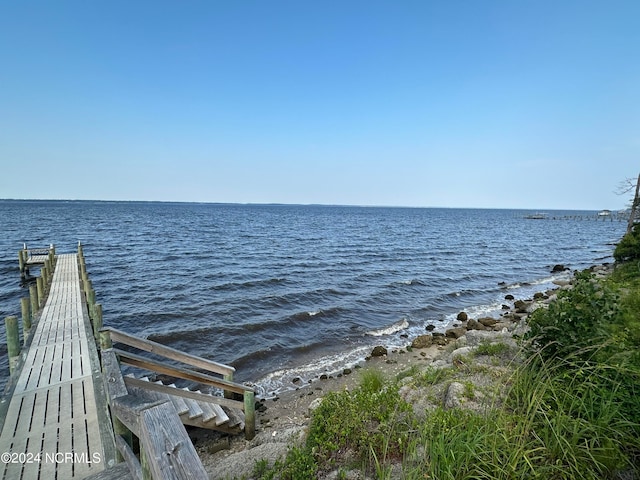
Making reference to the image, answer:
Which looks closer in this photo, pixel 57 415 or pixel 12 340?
pixel 57 415

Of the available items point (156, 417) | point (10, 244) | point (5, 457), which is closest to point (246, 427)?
point (5, 457)

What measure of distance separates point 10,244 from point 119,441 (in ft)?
140

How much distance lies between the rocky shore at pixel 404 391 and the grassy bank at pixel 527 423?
13 centimetres

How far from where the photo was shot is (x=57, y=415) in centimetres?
512

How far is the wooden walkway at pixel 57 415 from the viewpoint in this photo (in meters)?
4.19

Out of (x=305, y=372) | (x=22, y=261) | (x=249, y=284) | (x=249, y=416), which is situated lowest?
(x=305, y=372)

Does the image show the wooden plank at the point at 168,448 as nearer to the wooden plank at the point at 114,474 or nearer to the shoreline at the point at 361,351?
the wooden plank at the point at 114,474

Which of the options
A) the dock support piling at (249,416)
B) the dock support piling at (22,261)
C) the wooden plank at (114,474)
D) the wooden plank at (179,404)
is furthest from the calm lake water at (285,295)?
the wooden plank at (114,474)

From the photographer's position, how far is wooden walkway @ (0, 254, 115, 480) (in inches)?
165

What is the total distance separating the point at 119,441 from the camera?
2867mm

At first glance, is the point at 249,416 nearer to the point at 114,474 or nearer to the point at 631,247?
the point at 114,474

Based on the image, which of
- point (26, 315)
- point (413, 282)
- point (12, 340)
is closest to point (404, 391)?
point (12, 340)

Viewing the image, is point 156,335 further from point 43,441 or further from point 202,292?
point 43,441

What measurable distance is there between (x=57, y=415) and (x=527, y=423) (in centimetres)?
679
